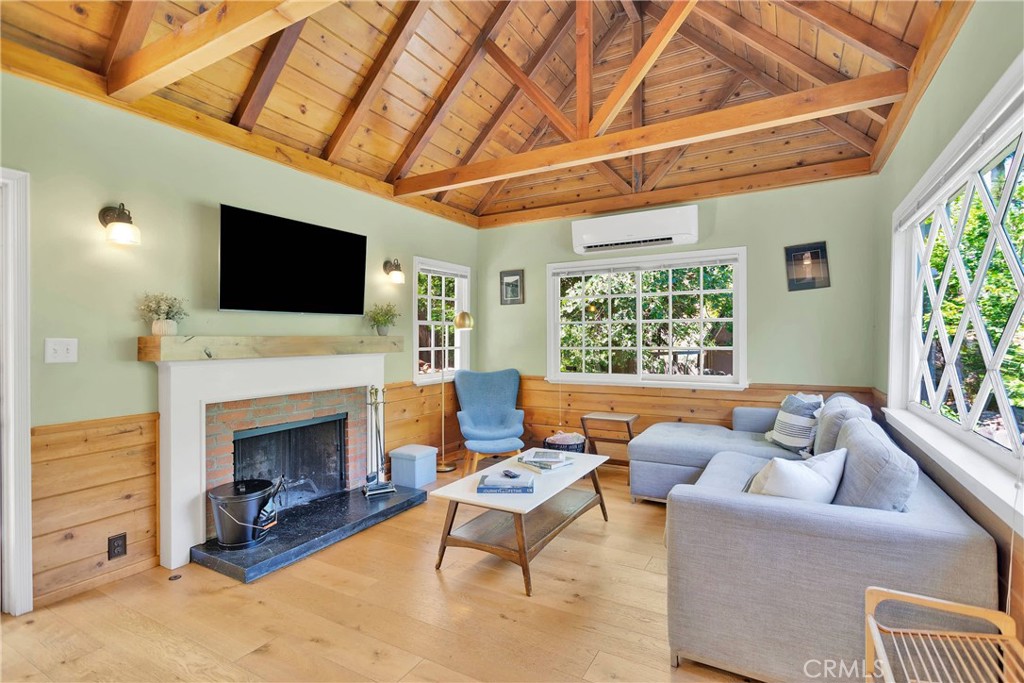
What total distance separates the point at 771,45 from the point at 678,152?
1152 millimetres

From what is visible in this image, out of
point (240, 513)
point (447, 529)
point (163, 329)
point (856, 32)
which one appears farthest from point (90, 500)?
point (856, 32)

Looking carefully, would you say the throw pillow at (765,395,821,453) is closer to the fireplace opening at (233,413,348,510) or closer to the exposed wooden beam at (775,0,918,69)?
the exposed wooden beam at (775,0,918,69)

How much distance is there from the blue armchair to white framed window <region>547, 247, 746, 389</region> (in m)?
0.50

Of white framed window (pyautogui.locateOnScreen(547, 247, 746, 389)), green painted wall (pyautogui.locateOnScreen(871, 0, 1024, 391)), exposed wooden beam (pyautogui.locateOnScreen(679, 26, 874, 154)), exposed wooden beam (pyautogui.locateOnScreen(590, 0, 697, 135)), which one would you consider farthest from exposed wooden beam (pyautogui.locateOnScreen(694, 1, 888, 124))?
white framed window (pyautogui.locateOnScreen(547, 247, 746, 389))

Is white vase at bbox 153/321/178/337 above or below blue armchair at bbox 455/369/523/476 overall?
above

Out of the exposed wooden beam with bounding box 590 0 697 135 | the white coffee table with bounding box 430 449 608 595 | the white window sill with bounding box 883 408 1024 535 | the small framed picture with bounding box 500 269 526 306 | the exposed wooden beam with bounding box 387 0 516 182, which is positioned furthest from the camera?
the small framed picture with bounding box 500 269 526 306

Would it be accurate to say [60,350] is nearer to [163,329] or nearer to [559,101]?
[163,329]

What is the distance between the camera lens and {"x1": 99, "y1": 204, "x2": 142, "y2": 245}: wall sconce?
2.52 m

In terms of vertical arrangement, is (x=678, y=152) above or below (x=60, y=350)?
above

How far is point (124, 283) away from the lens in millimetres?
2652

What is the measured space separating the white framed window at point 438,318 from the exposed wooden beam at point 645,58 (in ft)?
7.09

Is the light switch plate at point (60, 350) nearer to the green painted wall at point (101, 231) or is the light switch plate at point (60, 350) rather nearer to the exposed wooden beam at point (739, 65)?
the green painted wall at point (101, 231)

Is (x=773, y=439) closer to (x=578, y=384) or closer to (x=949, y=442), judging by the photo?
(x=949, y=442)

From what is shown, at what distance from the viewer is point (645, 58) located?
3.05 metres
